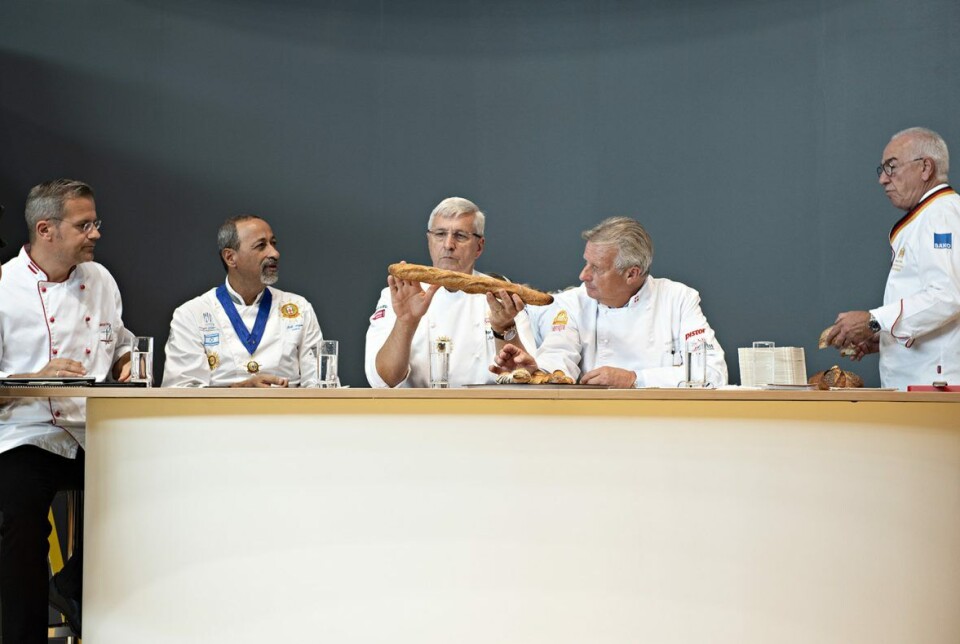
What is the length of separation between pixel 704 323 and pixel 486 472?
1.60 m

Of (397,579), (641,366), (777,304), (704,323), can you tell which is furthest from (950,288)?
(397,579)

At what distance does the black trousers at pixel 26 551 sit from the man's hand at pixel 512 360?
139 centimetres

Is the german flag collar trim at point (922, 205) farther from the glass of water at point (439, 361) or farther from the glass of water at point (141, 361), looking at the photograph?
the glass of water at point (141, 361)

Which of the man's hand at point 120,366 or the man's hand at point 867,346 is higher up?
the man's hand at point 867,346

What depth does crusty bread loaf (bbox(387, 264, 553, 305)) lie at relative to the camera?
3.01 m

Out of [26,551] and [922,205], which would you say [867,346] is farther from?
[26,551]

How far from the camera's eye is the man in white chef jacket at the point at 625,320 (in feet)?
12.3

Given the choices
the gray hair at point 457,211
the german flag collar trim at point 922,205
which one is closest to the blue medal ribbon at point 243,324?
the gray hair at point 457,211

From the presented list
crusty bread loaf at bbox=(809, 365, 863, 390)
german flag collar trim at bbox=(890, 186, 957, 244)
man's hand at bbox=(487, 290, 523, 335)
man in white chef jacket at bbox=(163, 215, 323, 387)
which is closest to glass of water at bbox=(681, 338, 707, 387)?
crusty bread loaf at bbox=(809, 365, 863, 390)

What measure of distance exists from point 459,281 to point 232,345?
141cm

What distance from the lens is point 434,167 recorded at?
18.8ft

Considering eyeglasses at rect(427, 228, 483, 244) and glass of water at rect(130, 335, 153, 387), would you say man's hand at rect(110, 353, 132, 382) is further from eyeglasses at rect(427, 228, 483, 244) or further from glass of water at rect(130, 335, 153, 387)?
eyeglasses at rect(427, 228, 483, 244)

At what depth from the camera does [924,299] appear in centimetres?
381

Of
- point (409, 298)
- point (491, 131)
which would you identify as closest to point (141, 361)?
point (409, 298)
